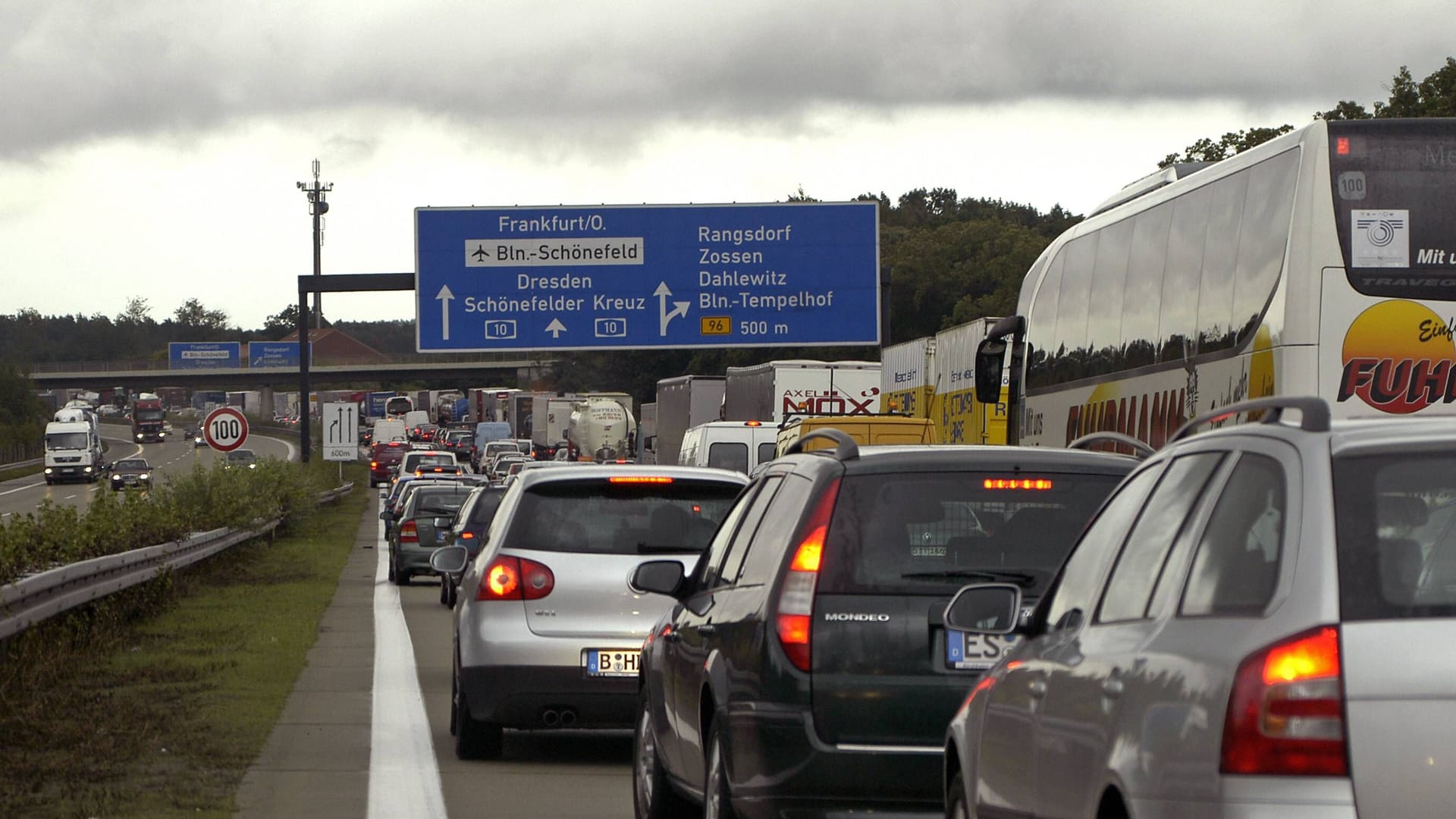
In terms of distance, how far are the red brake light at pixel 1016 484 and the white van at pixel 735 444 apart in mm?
23960

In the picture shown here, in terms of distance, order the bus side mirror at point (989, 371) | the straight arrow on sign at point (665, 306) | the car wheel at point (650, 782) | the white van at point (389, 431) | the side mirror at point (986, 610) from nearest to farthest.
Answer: the side mirror at point (986, 610)
the car wheel at point (650, 782)
the bus side mirror at point (989, 371)
the straight arrow on sign at point (665, 306)
the white van at point (389, 431)

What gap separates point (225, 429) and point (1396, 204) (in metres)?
23.9

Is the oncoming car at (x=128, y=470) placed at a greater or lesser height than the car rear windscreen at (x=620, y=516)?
lesser

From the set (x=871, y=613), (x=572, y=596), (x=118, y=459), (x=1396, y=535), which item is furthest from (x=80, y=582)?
(x=118, y=459)

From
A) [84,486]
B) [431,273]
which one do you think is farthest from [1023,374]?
[84,486]

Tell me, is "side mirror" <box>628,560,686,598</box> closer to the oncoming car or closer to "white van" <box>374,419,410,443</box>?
the oncoming car

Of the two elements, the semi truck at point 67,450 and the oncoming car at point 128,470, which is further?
the semi truck at point 67,450

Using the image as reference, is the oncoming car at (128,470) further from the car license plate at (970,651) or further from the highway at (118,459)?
the car license plate at (970,651)

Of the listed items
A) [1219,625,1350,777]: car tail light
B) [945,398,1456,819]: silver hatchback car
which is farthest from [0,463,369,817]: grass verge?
[1219,625,1350,777]: car tail light

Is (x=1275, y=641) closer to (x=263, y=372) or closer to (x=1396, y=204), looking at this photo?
(x=1396, y=204)

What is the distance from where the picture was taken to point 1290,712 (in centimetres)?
365

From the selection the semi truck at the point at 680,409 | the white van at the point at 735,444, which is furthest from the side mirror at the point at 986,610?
the semi truck at the point at 680,409

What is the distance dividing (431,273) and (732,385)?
8.83 m

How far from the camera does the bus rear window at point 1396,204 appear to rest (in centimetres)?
1199
